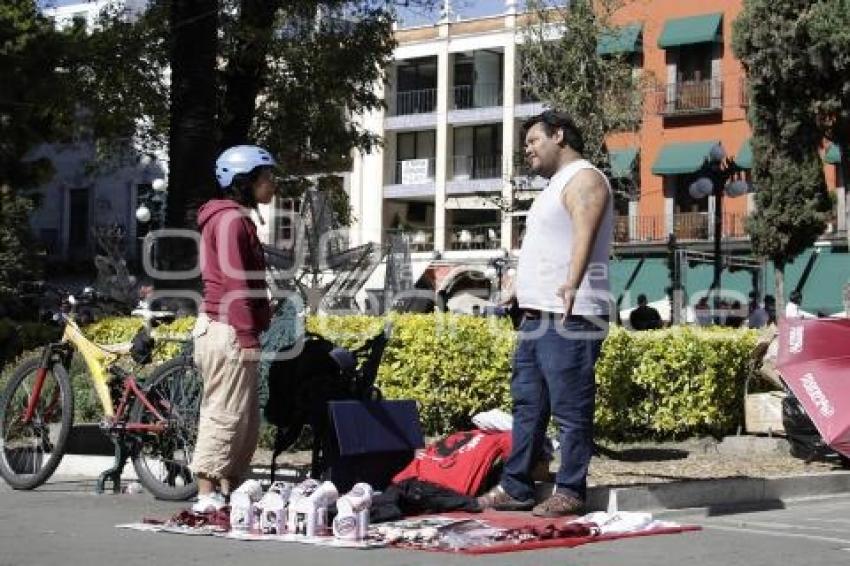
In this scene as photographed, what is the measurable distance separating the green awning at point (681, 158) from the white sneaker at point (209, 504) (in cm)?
3888

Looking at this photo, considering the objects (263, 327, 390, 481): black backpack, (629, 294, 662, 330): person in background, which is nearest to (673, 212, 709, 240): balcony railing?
(629, 294, 662, 330): person in background

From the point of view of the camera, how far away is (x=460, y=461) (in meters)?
7.51

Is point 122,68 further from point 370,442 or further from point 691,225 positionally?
point 691,225

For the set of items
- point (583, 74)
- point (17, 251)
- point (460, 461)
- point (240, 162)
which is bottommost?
point (460, 461)

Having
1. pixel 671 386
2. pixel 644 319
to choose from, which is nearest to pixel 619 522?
pixel 671 386

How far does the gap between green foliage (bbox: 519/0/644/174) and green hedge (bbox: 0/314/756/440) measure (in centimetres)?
1891

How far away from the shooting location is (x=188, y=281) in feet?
46.0

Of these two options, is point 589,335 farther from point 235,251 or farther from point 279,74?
point 279,74

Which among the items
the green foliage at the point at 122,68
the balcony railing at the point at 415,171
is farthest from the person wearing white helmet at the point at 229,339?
the balcony railing at the point at 415,171

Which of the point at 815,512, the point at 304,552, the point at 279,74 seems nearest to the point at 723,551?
the point at 304,552

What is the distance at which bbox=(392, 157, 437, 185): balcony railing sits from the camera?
180 feet

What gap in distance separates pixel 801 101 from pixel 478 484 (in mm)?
23174

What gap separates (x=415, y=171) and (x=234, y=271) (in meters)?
48.6

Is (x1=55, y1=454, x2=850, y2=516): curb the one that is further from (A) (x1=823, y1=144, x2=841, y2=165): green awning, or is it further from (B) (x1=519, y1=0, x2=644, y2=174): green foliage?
(A) (x1=823, y1=144, x2=841, y2=165): green awning
